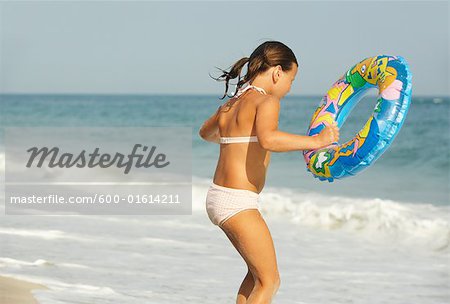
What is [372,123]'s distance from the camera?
3834 millimetres

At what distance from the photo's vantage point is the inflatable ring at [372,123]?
3793mm

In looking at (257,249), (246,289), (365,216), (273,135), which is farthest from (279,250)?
(273,135)

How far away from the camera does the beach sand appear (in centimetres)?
479

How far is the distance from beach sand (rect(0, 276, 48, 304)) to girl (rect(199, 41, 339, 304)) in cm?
162

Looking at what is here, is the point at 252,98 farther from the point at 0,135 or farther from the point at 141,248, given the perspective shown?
the point at 0,135

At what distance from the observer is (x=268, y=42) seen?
12.0 feet

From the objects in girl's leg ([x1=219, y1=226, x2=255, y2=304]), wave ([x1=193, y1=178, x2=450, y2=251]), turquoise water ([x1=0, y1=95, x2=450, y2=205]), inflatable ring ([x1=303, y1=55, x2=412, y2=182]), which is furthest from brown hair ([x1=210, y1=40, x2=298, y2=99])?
turquoise water ([x1=0, y1=95, x2=450, y2=205])

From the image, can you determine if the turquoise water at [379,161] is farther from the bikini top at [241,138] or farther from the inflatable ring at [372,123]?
the bikini top at [241,138]

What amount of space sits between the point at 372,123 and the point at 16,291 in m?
2.33

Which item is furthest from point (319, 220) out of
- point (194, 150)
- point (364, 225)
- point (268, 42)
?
point (194, 150)

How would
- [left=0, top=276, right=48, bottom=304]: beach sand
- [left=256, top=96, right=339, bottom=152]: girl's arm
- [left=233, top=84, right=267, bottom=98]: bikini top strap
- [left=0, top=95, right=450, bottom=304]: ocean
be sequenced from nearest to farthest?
[left=256, top=96, right=339, bottom=152]: girl's arm < [left=233, top=84, right=267, bottom=98]: bikini top strap < [left=0, top=276, right=48, bottom=304]: beach sand < [left=0, top=95, right=450, bottom=304]: ocean

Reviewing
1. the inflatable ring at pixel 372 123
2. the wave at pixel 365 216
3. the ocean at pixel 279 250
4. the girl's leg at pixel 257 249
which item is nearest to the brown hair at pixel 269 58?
the inflatable ring at pixel 372 123

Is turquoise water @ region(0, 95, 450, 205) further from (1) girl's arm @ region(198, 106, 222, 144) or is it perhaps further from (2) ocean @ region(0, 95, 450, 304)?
(1) girl's arm @ region(198, 106, 222, 144)

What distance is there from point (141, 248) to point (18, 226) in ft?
4.11
